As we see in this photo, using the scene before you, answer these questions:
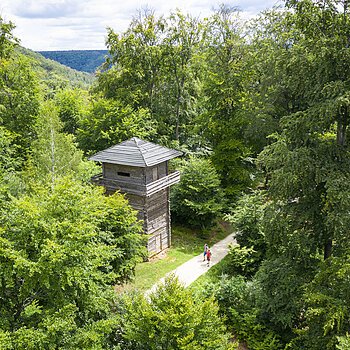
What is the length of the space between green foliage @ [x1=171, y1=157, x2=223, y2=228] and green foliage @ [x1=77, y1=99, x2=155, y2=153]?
19.4 ft

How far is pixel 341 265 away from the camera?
37.0 feet

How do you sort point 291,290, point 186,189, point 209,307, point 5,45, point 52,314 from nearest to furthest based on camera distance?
point 52,314 → point 209,307 → point 291,290 → point 186,189 → point 5,45

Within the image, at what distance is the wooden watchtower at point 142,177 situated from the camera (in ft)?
69.9

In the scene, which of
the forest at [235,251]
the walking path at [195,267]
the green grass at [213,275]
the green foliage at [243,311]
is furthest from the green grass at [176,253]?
the green foliage at [243,311]

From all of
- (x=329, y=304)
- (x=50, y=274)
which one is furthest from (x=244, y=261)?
(x=50, y=274)

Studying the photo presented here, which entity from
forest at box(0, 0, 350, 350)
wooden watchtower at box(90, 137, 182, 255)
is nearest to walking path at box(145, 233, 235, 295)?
forest at box(0, 0, 350, 350)

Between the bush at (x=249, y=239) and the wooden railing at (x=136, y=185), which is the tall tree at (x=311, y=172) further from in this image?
the wooden railing at (x=136, y=185)

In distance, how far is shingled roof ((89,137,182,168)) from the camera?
2100 cm

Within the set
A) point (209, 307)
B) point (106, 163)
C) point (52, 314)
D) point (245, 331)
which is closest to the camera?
point (52, 314)

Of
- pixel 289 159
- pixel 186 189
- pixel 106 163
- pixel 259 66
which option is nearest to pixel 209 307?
pixel 289 159

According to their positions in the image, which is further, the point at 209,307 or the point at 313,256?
the point at 313,256

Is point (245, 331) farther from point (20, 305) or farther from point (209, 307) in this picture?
point (20, 305)

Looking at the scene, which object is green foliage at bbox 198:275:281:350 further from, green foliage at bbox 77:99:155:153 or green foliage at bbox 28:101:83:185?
green foliage at bbox 77:99:155:153

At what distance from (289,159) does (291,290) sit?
479 cm
